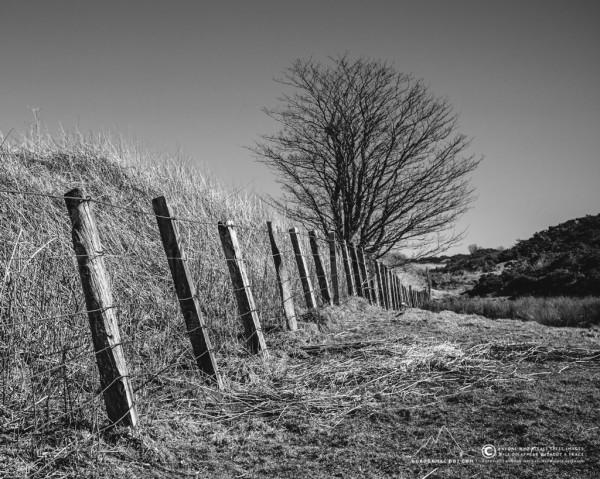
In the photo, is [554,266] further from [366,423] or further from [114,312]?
[114,312]

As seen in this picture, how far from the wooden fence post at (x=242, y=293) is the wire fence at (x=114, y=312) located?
0.07 ft

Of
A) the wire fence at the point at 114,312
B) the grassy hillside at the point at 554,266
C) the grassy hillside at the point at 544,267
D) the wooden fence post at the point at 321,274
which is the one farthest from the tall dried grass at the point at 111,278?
the grassy hillside at the point at 554,266

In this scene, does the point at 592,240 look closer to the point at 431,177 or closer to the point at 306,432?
the point at 431,177

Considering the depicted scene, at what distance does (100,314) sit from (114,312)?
0.15 meters

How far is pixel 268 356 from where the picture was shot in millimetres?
4633

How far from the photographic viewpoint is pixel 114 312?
2789 millimetres

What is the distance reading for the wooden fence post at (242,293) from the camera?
4572 millimetres

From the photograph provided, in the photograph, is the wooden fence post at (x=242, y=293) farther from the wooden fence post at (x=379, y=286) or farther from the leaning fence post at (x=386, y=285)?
the leaning fence post at (x=386, y=285)

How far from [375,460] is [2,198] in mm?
5659

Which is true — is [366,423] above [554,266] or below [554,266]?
above

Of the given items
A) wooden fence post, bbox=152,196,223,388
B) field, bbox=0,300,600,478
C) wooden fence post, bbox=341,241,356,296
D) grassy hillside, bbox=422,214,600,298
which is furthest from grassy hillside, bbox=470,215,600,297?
wooden fence post, bbox=152,196,223,388

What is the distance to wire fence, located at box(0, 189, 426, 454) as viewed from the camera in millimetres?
2732

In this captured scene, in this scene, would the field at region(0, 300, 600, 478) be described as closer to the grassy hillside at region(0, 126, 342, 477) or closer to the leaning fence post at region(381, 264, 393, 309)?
the grassy hillside at region(0, 126, 342, 477)

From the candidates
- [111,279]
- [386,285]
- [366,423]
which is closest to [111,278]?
[111,279]
